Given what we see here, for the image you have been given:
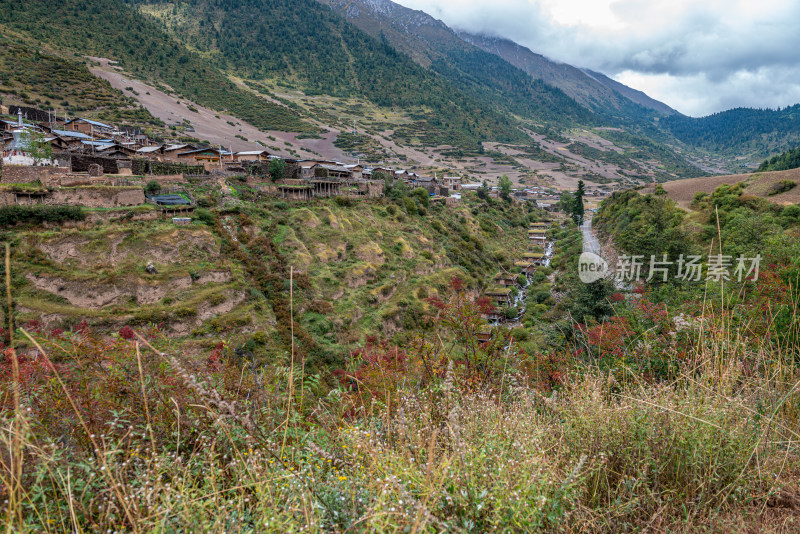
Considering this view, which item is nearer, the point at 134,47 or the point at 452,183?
the point at 452,183

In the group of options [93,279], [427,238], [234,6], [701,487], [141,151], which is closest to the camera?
[701,487]

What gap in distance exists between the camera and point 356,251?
2630 centimetres

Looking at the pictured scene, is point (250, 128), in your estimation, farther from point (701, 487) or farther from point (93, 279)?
point (701, 487)

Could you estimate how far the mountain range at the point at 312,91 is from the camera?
63281mm

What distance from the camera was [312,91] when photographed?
10725cm

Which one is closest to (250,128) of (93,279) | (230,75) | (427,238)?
(230,75)

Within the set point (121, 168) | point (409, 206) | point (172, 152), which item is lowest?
point (409, 206)

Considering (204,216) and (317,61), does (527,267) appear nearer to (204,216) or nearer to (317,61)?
(204,216)

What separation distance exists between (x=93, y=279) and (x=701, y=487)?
21.0 meters

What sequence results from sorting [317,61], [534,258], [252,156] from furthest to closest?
[317,61], [534,258], [252,156]

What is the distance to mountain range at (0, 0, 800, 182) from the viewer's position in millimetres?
63281

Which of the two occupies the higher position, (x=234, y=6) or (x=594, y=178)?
(x=234, y=6)

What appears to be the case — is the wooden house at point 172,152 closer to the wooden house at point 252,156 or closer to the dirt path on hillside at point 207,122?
the wooden house at point 252,156

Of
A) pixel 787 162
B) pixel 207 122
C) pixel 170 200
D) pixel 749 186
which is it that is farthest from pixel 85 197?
pixel 787 162
